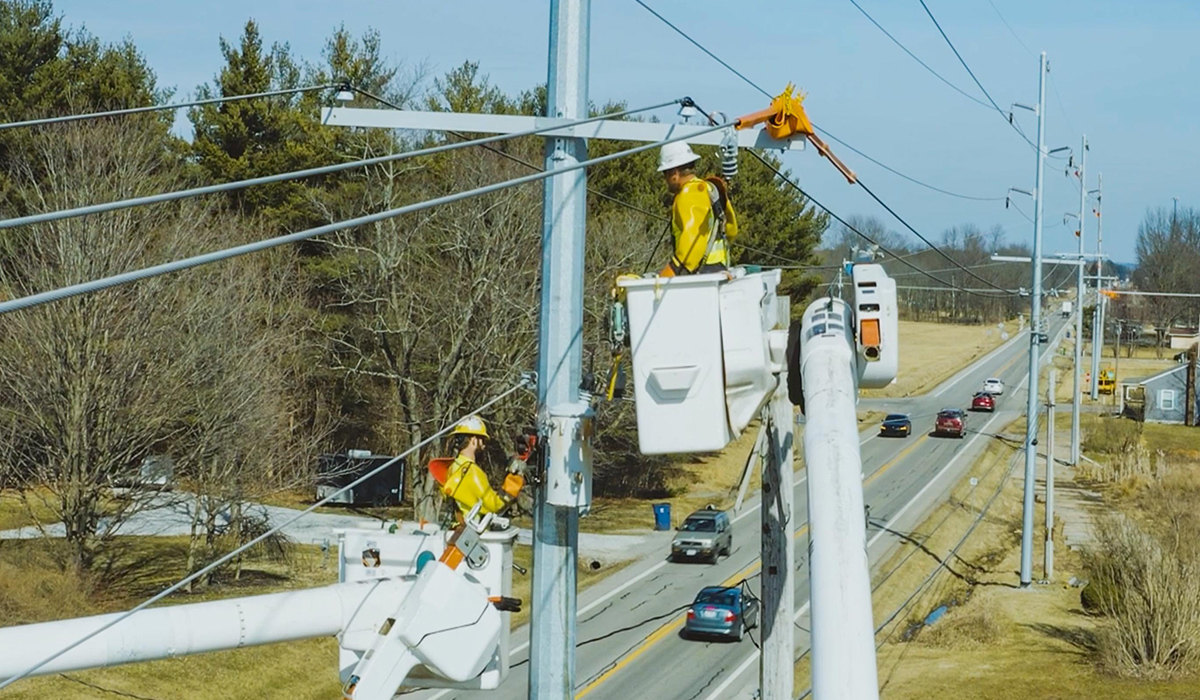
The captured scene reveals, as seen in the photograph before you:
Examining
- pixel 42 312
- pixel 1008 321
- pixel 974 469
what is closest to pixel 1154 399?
pixel 974 469

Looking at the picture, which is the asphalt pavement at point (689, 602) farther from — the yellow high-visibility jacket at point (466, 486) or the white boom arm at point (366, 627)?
the white boom arm at point (366, 627)

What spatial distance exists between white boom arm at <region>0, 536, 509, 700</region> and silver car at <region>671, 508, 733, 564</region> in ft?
105

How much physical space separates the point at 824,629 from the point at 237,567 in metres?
26.9

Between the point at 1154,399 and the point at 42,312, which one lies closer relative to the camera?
the point at 42,312

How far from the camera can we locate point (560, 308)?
7.17 m

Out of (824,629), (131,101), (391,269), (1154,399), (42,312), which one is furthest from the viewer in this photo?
(1154,399)

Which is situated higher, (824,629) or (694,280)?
(694,280)

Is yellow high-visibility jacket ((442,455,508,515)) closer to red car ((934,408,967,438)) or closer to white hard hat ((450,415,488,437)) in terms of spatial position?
white hard hat ((450,415,488,437))

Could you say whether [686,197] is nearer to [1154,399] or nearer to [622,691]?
[622,691]

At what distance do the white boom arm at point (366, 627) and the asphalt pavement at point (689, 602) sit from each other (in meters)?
7.91

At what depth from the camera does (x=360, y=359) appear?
39.4 meters

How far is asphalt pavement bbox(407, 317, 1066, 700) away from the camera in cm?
2842

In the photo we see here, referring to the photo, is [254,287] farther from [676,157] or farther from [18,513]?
[676,157]

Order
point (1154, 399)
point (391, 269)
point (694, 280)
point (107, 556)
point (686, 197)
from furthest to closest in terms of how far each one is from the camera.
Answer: point (1154, 399) < point (391, 269) < point (107, 556) < point (686, 197) < point (694, 280)
